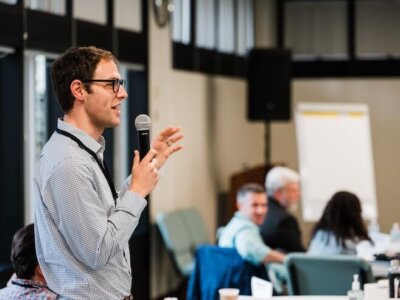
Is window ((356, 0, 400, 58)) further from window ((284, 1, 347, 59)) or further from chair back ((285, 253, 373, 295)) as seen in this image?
chair back ((285, 253, 373, 295))

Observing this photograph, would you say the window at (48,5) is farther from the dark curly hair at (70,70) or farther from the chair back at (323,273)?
the dark curly hair at (70,70)

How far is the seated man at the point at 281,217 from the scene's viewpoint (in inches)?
249

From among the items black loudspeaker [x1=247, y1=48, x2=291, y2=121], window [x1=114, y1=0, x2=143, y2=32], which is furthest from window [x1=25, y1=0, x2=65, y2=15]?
black loudspeaker [x1=247, y1=48, x2=291, y2=121]

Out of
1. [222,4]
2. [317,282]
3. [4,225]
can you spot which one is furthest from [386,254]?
[222,4]

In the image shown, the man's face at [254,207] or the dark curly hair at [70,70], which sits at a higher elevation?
the dark curly hair at [70,70]

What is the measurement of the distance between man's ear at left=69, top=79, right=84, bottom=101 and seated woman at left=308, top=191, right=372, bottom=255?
3182mm

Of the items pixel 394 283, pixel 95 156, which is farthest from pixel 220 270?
pixel 95 156

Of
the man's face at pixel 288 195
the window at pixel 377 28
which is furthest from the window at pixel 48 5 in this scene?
the window at pixel 377 28

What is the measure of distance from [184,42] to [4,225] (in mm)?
3840

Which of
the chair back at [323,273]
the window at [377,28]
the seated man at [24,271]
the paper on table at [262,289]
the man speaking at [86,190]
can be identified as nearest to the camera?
the man speaking at [86,190]

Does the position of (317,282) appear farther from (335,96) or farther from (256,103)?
(335,96)

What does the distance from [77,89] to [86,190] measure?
318mm

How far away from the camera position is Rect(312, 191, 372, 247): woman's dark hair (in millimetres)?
5465

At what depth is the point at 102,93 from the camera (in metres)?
2.58
